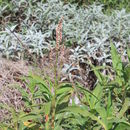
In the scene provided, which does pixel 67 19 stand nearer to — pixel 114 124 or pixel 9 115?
pixel 9 115

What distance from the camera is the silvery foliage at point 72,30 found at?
12.6ft

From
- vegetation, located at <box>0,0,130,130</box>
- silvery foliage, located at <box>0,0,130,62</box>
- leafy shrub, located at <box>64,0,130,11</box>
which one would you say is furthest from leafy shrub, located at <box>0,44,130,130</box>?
leafy shrub, located at <box>64,0,130,11</box>

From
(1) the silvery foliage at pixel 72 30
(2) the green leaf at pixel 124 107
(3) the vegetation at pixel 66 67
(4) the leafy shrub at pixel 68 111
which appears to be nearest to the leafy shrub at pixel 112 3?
(3) the vegetation at pixel 66 67

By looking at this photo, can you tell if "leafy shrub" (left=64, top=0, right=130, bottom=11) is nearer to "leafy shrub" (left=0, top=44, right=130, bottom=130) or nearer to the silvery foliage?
the silvery foliage

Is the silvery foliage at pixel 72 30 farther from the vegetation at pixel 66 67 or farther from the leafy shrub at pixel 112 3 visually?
the leafy shrub at pixel 112 3

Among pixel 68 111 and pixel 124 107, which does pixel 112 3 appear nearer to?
pixel 124 107

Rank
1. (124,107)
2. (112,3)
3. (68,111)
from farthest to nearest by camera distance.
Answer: (112,3), (124,107), (68,111)

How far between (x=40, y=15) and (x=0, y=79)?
45.9 inches

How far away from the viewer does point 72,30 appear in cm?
418

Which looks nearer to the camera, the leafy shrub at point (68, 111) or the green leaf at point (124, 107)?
the leafy shrub at point (68, 111)

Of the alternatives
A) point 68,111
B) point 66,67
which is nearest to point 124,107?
point 68,111

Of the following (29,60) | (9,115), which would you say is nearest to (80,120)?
(9,115)

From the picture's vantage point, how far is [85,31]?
4195 mm

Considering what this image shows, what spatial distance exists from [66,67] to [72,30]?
0.64m
